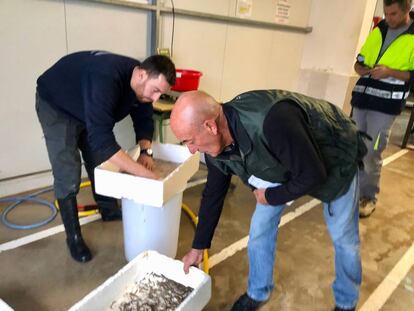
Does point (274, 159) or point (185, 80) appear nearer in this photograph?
point (274, 159)

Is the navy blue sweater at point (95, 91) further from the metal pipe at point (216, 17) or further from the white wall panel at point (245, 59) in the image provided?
the white wall panel at point (245, 59)

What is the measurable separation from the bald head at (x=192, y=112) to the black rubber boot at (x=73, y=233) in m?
1.06

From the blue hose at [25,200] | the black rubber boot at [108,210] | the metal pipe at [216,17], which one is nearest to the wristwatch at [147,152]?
the black rubber boot at [108,210]

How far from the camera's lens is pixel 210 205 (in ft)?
4.29

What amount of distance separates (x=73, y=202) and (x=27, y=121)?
0.91 m

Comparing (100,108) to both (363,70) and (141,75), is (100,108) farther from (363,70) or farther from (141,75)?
(363,70)

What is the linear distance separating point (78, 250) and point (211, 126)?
1.24 metres

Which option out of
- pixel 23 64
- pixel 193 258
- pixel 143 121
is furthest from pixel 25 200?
pixel 193 258

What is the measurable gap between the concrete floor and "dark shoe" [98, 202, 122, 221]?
0.14 feet

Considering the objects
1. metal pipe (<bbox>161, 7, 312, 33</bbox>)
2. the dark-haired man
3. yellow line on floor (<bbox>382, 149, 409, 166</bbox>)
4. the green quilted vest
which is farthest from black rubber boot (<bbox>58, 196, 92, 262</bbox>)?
yellow line on floor (<bbox>382, 149, 409, 166</bbox>)

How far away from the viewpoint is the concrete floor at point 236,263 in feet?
5.33

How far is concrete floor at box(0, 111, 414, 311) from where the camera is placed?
5.33ft

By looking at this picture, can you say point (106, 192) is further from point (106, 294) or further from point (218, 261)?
point (218, 261)

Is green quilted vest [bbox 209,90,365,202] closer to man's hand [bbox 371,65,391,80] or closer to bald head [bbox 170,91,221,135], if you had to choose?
bald head [bbox 170,91,221,135]
